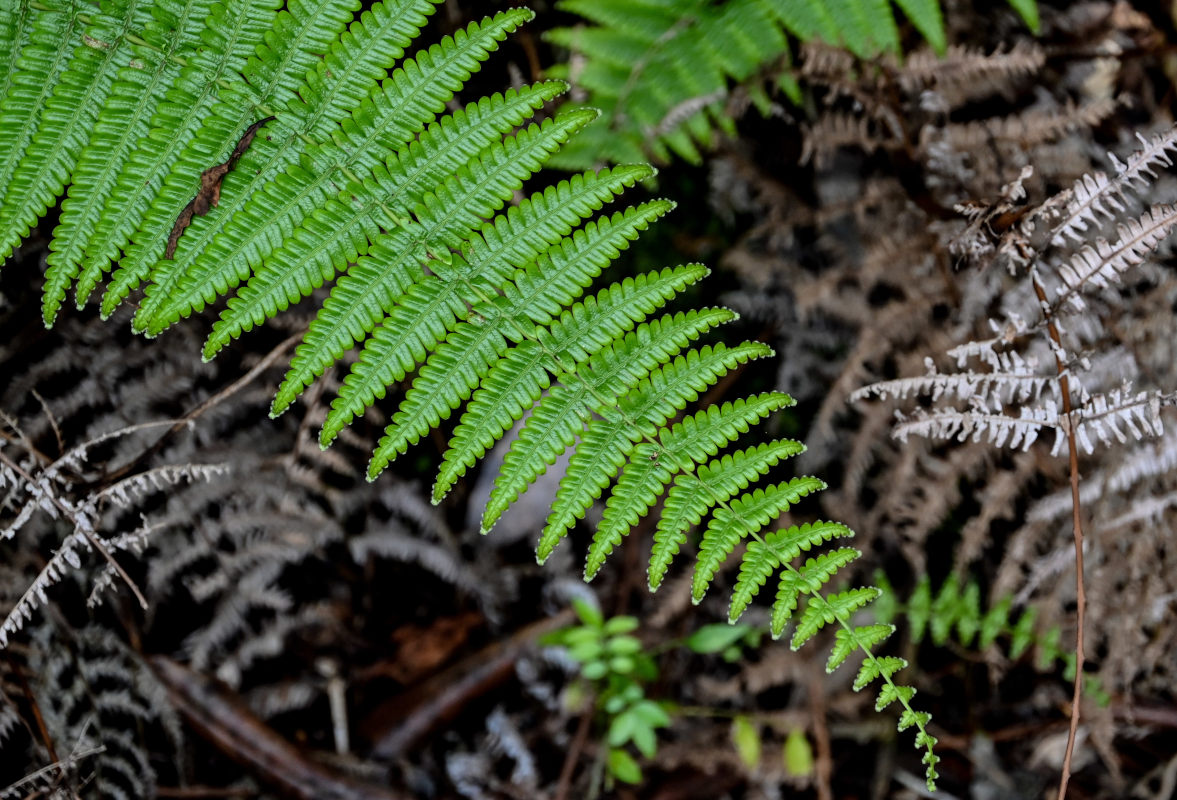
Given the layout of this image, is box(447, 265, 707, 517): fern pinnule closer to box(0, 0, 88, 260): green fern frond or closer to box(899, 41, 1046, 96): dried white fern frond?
box(0, 0, 88, 260): green fern frond

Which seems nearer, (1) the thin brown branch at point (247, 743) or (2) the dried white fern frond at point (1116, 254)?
(2) the dried white fern frond at point (1116, 254)

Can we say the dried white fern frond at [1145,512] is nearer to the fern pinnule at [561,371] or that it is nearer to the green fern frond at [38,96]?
the fern pinnule at [561,371]

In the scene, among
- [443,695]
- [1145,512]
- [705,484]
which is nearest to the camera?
[705,484]

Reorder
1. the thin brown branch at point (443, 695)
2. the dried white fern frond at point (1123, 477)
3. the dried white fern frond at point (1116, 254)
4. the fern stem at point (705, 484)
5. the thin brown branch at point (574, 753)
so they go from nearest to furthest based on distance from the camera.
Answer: the fern stem at point (705, 484)
the dried white fern frond at point (1116, 254)
the dried white fern frond at point (1123, 477)
the thin brown branch at point (443, 695)
the thin brown branch at point (574, 753)

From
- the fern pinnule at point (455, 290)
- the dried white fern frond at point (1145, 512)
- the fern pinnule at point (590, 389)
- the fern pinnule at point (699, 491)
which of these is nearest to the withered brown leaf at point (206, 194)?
the fern pinnule at point (455, 290)

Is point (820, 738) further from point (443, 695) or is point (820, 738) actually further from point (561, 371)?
point (561, 371)

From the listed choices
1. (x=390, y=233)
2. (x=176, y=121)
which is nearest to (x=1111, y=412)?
(x=390, y=233)
